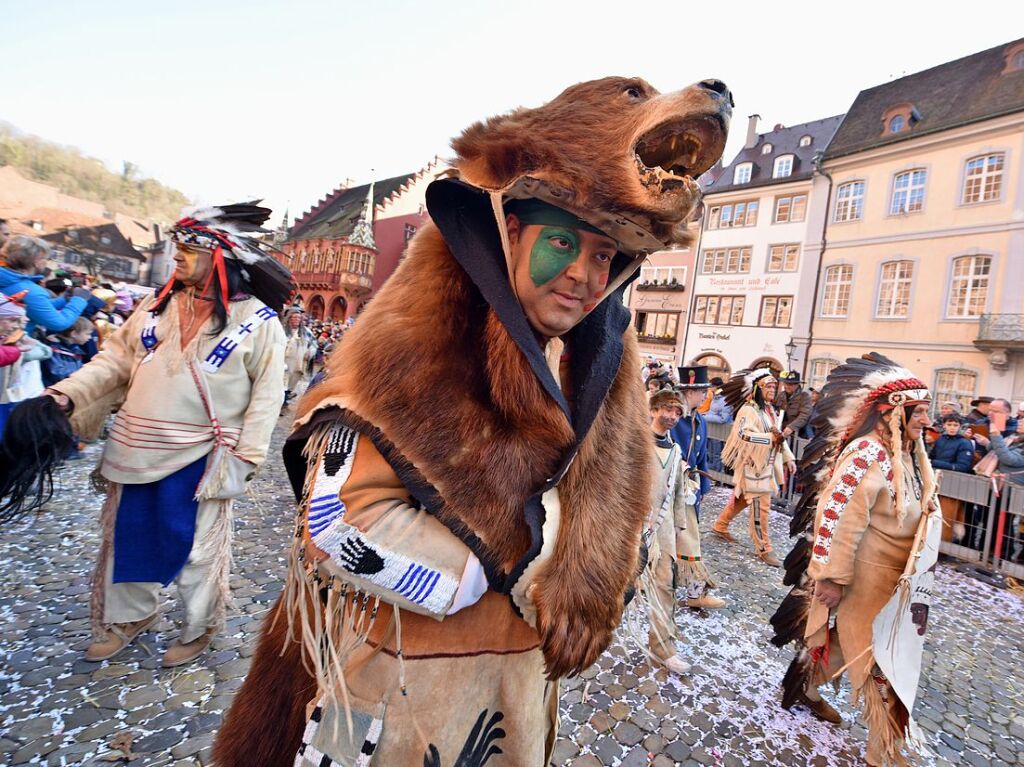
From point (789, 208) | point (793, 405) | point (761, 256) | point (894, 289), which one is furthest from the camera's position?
point (761, 256)

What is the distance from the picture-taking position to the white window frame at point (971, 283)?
56.9 ft

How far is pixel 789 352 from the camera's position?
22266 mm

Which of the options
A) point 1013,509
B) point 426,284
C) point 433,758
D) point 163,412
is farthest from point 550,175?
point 1013,509

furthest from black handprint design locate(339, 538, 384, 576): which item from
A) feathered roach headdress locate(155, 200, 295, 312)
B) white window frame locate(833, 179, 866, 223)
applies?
white window frame locate(833, 179, 866, 223)

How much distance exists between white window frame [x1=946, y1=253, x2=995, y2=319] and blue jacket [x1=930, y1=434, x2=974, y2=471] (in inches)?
560

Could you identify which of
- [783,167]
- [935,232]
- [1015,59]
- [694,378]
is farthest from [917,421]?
[783,167]

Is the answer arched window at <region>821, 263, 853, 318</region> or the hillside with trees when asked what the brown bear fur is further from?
the hillside with trees

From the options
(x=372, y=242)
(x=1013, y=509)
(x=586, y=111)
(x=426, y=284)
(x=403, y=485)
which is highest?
(x=372, y=242)

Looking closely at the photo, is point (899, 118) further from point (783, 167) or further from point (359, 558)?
point (359, 558)

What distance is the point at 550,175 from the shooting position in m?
1.15

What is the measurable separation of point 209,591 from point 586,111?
3240 mm

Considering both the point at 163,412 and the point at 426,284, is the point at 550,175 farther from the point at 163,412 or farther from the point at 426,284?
the point at 163,412

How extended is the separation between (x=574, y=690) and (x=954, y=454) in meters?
7.11

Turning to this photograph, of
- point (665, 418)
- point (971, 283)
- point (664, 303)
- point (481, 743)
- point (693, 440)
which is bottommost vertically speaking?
point (481, 743)
